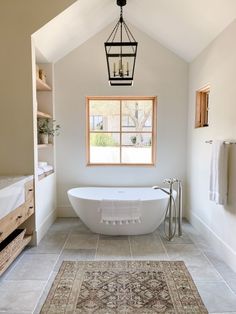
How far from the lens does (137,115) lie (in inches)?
179

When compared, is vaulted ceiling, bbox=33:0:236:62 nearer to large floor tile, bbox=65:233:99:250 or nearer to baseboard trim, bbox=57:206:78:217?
baseboard trim, bbox=57:206:78:217

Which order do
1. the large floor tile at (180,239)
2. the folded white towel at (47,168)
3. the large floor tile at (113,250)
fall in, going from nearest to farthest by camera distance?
the large floor tile at (113,250), the large floor tile at (180,239), the folded white towel at (47,168)

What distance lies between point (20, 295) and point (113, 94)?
10.4ft

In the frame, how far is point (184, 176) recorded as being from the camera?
4508 mm

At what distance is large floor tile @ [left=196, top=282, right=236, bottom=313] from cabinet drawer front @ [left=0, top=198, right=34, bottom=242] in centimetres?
185

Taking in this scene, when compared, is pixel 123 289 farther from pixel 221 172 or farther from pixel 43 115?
pixel 43 115

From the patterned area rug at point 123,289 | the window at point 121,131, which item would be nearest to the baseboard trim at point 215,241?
the patterned area rug at point 123,289

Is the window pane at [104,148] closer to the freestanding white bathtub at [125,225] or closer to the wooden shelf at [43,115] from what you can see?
the wooden shelf at [43,115]

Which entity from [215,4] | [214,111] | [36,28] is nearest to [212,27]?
[215,4]

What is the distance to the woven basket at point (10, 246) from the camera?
2454 millimetres

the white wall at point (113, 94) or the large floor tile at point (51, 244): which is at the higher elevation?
the white wall at point (113, 94)

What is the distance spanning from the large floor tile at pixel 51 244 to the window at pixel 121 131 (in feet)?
4.48

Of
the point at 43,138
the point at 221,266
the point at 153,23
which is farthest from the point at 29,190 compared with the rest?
the point at 153,23

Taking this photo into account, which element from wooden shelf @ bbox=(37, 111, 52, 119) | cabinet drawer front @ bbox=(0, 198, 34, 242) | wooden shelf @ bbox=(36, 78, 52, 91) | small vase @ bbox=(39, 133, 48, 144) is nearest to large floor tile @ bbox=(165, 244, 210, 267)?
cabinet drawer front @ bbox=(0, 198, 34, 242)
